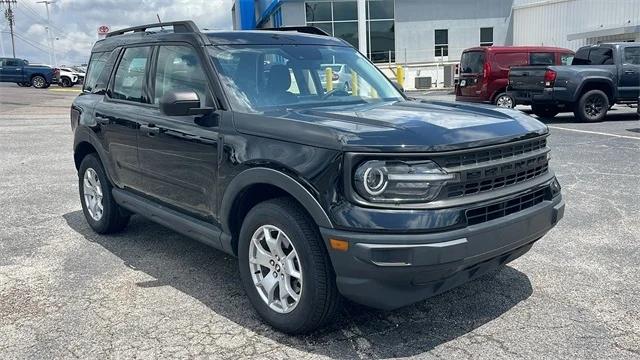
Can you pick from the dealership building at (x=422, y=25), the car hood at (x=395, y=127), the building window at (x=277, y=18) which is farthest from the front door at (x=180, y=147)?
the building window at (x=277, y=18)

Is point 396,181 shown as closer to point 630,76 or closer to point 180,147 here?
point 180,147

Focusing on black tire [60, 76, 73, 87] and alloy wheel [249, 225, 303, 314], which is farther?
black tire [60, 76, 73, 87]

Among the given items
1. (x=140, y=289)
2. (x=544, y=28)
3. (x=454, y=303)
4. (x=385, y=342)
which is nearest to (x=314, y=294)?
(x=385, y=342)

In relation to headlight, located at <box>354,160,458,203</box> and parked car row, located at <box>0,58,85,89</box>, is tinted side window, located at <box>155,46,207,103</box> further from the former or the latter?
parked car row, located at <box>0,58,85,89</box>

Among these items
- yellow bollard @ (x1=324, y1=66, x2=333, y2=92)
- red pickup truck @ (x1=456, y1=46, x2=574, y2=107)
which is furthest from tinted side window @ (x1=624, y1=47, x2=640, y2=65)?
yellow bollard @ (x1=324, y1=66, x2=333, y2=92)

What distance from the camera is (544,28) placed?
33812mm

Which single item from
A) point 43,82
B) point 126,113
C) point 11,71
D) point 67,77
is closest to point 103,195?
point 126,113

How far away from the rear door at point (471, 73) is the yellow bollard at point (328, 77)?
12.2m

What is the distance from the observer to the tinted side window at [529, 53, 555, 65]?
1680cm

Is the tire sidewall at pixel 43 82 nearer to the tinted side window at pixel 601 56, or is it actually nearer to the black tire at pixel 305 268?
the tinted side window at pixel 601 56

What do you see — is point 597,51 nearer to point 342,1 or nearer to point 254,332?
point 254,332

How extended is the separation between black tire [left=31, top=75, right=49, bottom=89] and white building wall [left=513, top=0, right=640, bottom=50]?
29.7 m

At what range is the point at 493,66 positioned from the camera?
16.1 m

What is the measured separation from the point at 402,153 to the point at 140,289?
96.3 inches
